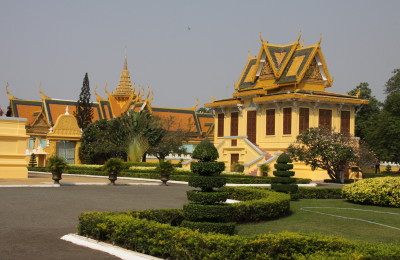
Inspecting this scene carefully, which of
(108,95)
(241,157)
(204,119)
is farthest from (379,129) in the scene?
(108,95)

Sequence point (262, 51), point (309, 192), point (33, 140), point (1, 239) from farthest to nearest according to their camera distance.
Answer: point (33, 140) → point (262, 51) → point (309, 192) → point (1, 239)

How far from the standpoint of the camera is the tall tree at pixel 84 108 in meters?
58.4

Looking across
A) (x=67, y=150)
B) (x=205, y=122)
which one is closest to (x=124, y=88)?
(x=205, y=122)

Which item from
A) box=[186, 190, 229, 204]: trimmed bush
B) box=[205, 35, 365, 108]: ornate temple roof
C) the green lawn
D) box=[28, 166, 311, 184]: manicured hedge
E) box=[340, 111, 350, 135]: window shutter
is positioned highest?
box=[205, 35, 365, 108]: ornate temple roof

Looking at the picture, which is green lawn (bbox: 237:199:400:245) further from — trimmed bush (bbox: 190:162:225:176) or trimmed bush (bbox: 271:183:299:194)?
trimmed bush (bbox: 271:183:299:194)

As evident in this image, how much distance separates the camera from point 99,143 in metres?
47.2

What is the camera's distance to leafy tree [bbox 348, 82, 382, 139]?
57656 millimetres

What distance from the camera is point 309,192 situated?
72.4 feet

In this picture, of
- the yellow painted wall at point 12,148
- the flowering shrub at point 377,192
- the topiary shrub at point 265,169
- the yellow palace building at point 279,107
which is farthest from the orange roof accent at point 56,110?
the flowering shrub at point 377,192

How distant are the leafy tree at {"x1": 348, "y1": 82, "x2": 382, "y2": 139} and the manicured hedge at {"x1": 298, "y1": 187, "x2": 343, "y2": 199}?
34475 mm

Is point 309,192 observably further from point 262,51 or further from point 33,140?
point 33,140

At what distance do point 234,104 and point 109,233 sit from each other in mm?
35935

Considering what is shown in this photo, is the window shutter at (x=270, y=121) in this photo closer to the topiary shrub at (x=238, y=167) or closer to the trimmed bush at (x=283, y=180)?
the topiary shrub at (x=238, y=167)

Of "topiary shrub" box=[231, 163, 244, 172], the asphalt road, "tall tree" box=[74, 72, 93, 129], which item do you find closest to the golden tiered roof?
"tall tree" box=[74, 72, 93, 129]
